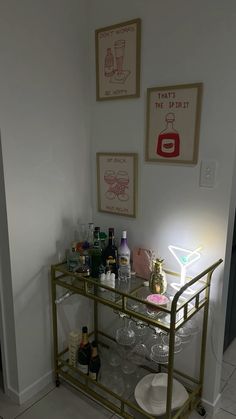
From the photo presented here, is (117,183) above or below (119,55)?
below

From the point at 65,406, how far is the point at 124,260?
0.85 meters

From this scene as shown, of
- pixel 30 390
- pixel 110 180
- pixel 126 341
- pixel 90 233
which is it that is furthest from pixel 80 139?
pixel 30 390

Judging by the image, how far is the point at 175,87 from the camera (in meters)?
1.54

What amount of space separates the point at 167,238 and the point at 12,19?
4.09 feet

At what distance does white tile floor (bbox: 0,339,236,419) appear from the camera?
67.0 inches

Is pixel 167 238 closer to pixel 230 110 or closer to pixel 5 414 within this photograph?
pixel 230 110

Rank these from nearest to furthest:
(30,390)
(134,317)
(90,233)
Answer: (134,317) → (30,390) → (90,233)

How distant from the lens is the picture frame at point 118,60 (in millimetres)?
1648

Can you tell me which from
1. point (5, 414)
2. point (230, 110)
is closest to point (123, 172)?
point (230, 110)

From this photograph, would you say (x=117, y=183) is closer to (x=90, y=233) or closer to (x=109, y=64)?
(x=90, y=233)

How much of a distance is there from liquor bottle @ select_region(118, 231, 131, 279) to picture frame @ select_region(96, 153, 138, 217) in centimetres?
16

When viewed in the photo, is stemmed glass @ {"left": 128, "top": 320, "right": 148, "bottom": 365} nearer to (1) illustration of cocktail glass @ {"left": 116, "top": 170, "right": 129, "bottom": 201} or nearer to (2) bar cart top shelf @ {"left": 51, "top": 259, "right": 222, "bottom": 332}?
(2) bar cart top shelf @ {"left": 51, "top": 259, "right": 222, "bottom": 332}

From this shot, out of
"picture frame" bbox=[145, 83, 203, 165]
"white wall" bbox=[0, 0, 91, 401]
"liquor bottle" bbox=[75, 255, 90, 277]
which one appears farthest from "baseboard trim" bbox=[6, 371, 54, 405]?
"picture frame" bbox=[145, 83, 203, 165]

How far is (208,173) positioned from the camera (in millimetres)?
1509
